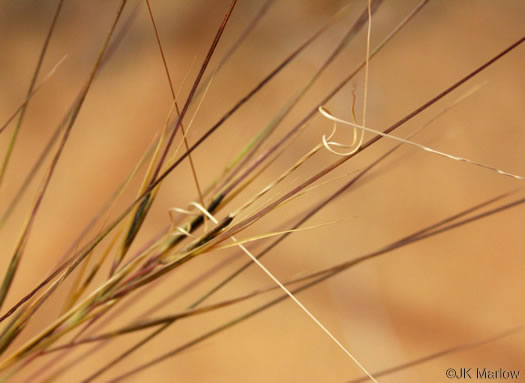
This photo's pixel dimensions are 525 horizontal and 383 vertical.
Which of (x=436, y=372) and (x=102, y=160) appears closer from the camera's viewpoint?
(x=436, y=372)

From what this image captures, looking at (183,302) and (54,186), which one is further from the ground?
Result: (54,186)

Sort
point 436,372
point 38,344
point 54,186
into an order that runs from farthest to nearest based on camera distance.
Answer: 1. point 54,186
2. point 436,372
3. point 38,344

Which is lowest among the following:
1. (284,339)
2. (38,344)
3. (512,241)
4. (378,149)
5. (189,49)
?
(38,344)

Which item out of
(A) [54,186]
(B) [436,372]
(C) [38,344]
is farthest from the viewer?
(A) [54,186]

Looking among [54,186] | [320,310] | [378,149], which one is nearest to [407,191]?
[378,149]

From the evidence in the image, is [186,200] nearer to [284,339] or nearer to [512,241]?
[284,339]

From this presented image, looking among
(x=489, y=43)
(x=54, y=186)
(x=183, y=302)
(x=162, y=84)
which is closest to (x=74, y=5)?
(x=162, y=84)
